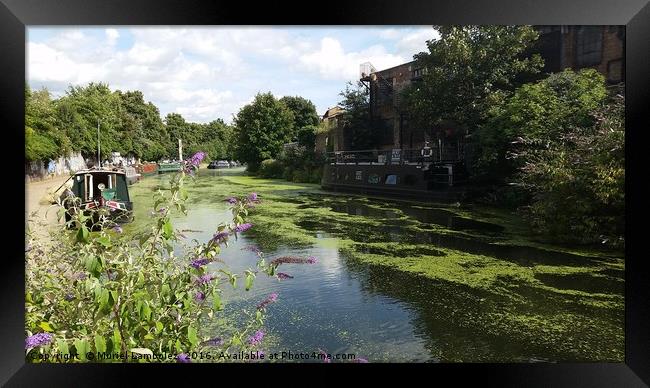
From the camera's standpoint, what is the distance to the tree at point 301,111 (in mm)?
3480

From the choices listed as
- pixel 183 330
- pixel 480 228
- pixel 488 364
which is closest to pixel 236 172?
pixel 183 330

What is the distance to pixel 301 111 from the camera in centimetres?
365

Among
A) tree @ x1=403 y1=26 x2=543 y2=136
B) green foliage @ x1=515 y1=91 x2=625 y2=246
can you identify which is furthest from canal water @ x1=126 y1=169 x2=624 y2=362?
tree @ x1=403 y1=26 x2=543 y2=136

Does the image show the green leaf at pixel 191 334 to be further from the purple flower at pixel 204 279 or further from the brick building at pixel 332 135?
the brick building at pixel 332 135

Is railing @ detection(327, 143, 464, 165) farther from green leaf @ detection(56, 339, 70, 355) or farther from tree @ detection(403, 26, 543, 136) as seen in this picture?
green leaf @ detection(56, 339, 70, 355)

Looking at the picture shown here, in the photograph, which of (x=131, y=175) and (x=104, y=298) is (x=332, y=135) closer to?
(x=131, y=175)

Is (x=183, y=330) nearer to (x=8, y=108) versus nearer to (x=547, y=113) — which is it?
(x=8, y=108)

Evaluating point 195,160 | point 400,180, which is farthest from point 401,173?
point 195,160

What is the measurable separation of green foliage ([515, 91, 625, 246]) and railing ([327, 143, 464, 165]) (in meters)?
0.98

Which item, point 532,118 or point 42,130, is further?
point 532,118

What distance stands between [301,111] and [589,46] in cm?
245

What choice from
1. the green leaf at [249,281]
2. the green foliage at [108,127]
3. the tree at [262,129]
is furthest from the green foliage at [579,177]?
the green leaf at [249,281]

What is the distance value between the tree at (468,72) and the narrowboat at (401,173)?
42 centimetres
